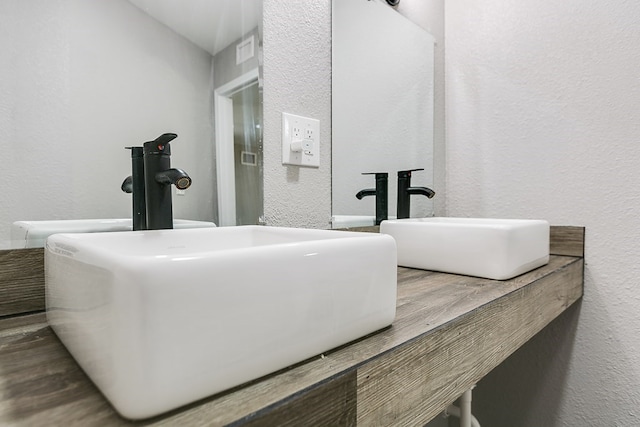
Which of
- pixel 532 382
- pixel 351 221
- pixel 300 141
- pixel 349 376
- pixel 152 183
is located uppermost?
pixel 300 141

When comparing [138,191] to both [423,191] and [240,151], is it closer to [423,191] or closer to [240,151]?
[240,151]

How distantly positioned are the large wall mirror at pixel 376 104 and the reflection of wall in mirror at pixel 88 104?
436mm

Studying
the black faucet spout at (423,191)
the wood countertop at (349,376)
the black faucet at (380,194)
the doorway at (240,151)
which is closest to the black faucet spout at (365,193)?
the black faucet at (380,194)

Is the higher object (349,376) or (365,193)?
(365,193)

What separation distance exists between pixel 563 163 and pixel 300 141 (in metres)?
0.94

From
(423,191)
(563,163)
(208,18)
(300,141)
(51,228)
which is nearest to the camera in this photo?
(51,228)

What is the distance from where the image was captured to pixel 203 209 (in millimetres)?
840

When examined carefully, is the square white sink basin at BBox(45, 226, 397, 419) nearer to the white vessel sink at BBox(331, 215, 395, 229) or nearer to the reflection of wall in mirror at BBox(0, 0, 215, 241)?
the reflection of wall in mirror at BBox(0, 0, 215, 241)

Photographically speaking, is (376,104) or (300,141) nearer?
(300,141)

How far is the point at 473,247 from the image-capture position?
917mm

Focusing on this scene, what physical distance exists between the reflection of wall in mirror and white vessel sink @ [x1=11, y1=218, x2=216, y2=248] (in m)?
0.01

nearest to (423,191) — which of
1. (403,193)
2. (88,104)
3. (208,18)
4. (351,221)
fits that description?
(403,193)

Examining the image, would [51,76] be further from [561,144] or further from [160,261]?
[561,144]

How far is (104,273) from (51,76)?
504mm
